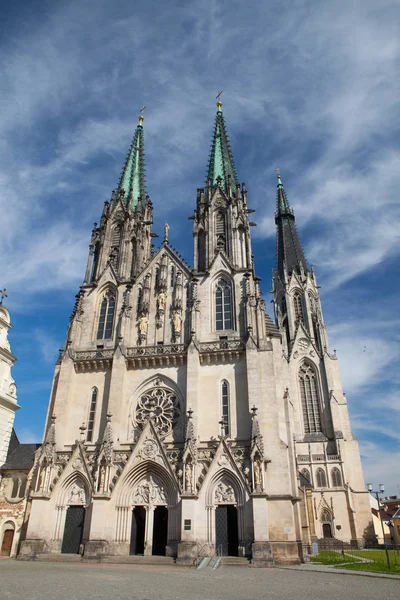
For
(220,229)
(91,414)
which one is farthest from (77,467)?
(220,229)

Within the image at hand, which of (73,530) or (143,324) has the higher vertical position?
(143,324)

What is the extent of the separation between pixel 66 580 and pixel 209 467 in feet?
33.3

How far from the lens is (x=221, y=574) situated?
15273 millimetres

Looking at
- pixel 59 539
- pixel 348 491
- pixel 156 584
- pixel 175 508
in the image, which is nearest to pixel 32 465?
pixel 59 539

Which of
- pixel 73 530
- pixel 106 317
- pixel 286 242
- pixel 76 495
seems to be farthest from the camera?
pixel 286 242

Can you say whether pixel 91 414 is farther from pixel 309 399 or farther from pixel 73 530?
pixel 309 399

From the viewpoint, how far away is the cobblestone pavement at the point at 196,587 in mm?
9531

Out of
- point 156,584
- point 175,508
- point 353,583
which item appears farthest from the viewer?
point 175,508

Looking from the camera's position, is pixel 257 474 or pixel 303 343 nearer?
pixel 257 474

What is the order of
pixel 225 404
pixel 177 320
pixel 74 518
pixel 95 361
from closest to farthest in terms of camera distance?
pixel 74 518 < pixel 225 404 < pixel 95 361 < pixel 177 320

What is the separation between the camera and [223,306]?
90.9ft

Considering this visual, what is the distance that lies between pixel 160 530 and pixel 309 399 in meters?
35.1

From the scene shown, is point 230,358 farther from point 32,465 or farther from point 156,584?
point 156,584

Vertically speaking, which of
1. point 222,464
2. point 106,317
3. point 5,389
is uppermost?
point 106,317
